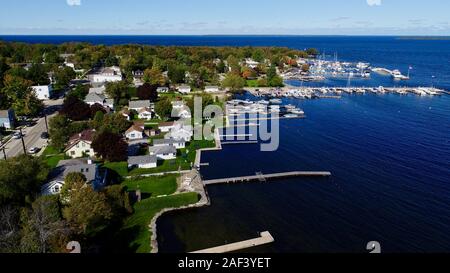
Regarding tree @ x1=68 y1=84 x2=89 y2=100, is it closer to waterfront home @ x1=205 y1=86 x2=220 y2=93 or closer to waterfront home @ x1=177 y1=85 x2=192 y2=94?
waterfront home @ x1=177 y1=85 x2=192 y2=94

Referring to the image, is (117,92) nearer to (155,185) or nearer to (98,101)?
(98,101)

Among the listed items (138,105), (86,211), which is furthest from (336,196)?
(138,105)

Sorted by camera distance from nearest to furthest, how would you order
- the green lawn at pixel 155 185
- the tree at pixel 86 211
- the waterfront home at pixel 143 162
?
1. the tree at pixel 86 211
2. the green lawn at pixel 155 185
3. the waterfront home at pixel 143 162

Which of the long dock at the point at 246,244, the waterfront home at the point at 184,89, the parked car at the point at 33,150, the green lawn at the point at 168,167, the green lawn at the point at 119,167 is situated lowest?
the long dock at the point at 246,244

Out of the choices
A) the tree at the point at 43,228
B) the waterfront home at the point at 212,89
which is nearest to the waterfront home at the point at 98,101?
the waterfront home at the point at 212,89

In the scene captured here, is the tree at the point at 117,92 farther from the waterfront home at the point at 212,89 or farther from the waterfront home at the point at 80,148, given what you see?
the waterfront home at the point at 80,148

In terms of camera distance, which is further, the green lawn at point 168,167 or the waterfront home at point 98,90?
the waterfront home at point 98,90
